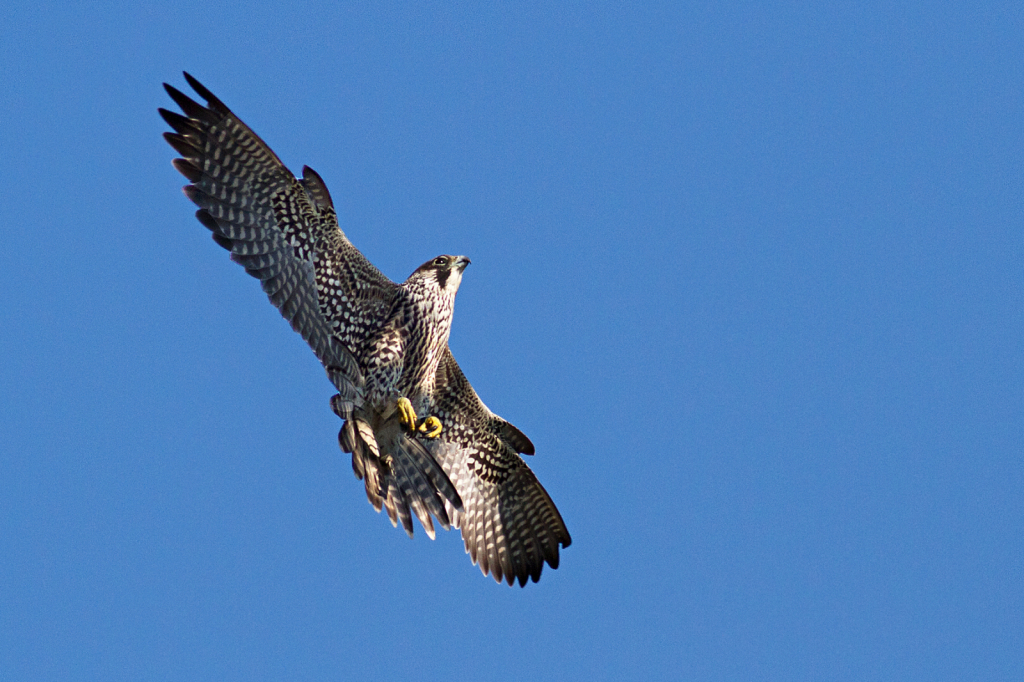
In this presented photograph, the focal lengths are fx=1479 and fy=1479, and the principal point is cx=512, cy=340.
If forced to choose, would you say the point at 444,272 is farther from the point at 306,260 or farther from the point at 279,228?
the point at 279,228

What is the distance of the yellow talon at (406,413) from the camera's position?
12592 millimetres

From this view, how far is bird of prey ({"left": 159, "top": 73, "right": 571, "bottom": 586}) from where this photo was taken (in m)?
12.2

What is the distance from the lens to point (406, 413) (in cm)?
1259

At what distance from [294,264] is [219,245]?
0.65m

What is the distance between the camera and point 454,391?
13688mm

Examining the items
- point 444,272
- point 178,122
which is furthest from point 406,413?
point 178,122

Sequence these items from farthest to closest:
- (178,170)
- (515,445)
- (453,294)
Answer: (515,445) → (453,294) → (178,170)

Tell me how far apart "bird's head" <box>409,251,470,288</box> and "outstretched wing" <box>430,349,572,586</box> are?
4.30ft

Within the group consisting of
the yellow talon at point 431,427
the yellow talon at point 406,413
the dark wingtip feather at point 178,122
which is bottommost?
the yellow talon at point 406,413

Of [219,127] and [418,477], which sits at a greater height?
[219,127]

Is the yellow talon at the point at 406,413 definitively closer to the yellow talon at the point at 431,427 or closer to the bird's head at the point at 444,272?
the yellow talon at the point at 431,427

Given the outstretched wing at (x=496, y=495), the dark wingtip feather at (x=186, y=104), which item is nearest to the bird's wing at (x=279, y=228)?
the dark wingtip feather at (x=186, y=104)

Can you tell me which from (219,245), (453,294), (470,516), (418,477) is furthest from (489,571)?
(219,245)

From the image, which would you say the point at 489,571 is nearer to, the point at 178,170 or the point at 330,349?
the point at 330,349
